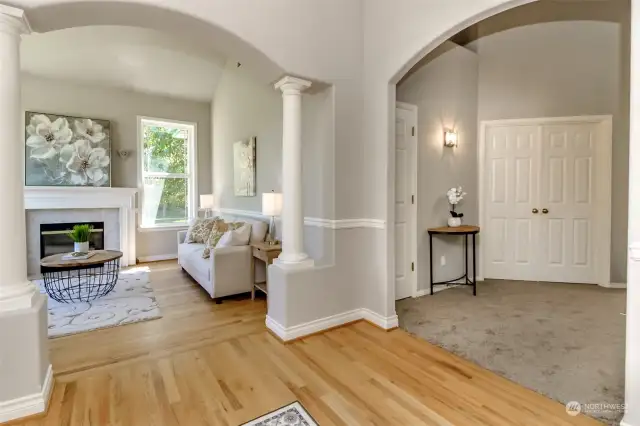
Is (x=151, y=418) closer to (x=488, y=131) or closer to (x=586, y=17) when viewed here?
(x=488, y=131)

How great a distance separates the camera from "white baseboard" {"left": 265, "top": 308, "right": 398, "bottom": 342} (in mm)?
2834

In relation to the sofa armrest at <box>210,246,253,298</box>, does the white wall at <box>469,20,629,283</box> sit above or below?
above

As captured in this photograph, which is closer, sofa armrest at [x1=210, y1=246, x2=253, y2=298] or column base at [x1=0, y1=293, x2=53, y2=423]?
column base at [x1=0, y1=293, x2=53, y2=423]

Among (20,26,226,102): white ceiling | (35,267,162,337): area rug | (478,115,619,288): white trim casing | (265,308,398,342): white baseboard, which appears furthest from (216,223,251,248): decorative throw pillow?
(478,115,619,288): white trim casing

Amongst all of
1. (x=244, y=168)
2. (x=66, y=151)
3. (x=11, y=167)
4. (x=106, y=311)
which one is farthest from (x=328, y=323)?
(x=66, y=151)

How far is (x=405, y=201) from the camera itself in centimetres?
383

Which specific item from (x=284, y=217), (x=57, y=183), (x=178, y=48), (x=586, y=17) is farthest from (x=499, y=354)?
(x=57, y=183)

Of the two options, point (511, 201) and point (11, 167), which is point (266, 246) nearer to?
point (11, 167)

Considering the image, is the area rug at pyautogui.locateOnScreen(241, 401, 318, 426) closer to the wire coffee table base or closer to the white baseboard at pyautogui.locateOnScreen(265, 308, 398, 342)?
the white baseboard at pyautogui.locateOnScreen(265, 308, 398, 342)

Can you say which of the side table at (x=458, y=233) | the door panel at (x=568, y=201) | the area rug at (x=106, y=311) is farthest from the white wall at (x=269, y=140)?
the door panel at (x=568, y=201)

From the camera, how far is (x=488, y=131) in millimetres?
4664

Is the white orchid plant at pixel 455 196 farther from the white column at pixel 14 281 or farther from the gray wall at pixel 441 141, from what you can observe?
the white column at pixel 14 281

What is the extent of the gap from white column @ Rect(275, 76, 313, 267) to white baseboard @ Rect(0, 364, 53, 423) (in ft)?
5.57

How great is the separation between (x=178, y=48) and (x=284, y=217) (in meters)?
3.96
